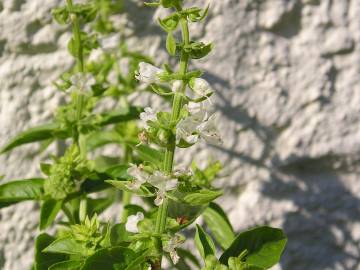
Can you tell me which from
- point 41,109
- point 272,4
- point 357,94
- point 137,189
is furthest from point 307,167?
point 137,189

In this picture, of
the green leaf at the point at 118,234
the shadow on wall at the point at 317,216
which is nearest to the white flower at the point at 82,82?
the green leaf at the point at 118,234

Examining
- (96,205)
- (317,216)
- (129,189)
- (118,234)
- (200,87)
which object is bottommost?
(317,216)

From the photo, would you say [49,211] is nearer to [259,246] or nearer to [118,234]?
[118,234]

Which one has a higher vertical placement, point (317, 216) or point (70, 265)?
point (70, 265)

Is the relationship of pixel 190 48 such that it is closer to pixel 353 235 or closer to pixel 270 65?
pixel 270 65

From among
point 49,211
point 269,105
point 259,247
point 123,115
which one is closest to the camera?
point 259,247

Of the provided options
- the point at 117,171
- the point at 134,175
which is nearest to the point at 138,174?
the point at 134,175

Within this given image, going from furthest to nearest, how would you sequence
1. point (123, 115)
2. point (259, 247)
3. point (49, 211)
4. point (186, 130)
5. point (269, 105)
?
point (269, 105)
point (123, 115)
point (49, 211)
point (259, 247)
point (186, 130)

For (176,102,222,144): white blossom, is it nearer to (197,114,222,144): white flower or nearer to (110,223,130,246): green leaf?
(197,114,222,144): white flower
